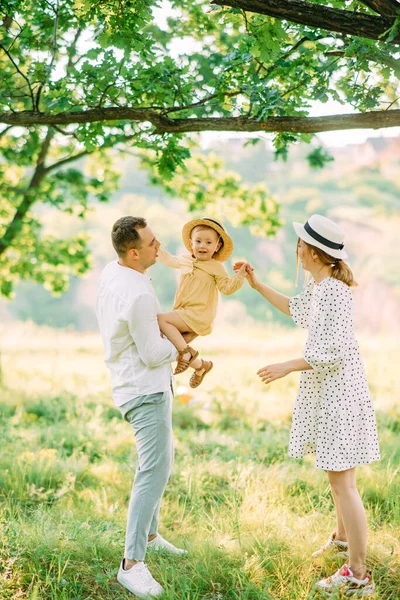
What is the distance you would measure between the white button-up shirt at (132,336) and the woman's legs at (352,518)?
106cm

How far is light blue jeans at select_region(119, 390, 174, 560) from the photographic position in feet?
11.2

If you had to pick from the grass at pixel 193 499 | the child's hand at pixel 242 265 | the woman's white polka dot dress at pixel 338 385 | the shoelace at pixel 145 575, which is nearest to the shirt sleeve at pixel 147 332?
the child's hand at pixel 242 265

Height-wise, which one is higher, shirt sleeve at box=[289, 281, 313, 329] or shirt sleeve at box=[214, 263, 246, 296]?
shirt sleeve at box=[214, 263, 246, 296]

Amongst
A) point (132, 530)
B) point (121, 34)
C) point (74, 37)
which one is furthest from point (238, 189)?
point (132, 530)

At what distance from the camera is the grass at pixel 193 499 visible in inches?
139

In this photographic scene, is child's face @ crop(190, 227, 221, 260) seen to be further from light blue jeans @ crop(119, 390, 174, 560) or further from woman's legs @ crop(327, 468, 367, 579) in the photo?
woman's legs @ crop(327, 468, 367, 579)

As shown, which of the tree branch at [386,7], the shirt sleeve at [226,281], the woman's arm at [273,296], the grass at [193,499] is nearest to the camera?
the tree branch at [386,7]

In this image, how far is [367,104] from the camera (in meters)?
3.38

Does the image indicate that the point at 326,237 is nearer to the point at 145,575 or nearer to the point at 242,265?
the point at 242,265

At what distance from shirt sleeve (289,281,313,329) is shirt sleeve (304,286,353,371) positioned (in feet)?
0.99

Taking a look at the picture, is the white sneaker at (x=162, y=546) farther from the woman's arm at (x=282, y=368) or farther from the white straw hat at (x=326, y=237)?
the white straw hat at (x=326, y=237)

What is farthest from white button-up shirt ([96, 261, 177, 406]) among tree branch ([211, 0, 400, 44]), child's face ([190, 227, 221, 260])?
tree branch ([211, 0, 400, 44])

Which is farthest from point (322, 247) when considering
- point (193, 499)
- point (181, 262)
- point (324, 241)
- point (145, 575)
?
point (193, 499)

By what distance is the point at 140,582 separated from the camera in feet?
11.0
